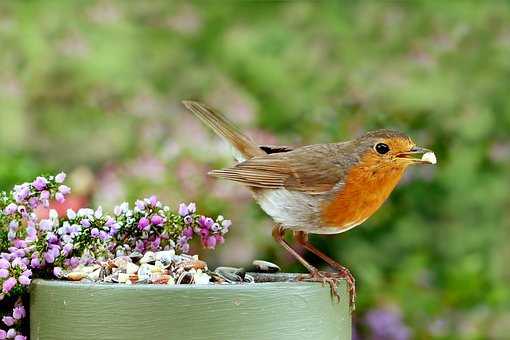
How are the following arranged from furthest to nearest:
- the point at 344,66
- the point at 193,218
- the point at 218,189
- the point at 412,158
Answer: the point at 344,66, the point at 218,189, the point at 412,158, the point at 193,218

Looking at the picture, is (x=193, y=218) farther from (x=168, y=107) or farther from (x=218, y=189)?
(x=168, y=107)

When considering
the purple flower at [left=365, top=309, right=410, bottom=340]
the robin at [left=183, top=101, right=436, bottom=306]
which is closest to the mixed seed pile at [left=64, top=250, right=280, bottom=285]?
the robin at [left=183, top=101, right=436, bottom=306]

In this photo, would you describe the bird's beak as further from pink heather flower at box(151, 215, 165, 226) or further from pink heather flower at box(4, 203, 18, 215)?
pink heather flower at box(4, 203, 18, 215)

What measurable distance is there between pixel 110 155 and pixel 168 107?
473 mm

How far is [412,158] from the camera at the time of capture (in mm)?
2943

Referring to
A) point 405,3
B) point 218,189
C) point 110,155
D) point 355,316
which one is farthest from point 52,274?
point 405,3

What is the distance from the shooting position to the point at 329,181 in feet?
9.91

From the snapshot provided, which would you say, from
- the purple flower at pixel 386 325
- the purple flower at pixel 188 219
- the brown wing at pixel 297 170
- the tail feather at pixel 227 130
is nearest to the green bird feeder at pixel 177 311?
the purple flower at pixel 188 219

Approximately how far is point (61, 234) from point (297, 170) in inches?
34.6

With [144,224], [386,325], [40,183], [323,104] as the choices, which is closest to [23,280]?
[40,183]

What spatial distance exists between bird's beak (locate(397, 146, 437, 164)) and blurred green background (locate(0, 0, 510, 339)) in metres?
1.81

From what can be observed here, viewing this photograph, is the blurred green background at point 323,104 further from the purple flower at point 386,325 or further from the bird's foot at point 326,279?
the bird's foot at point 326,279

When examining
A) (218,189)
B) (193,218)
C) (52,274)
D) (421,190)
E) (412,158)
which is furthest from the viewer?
(421,190)

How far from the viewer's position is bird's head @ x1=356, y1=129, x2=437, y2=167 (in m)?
2.95
